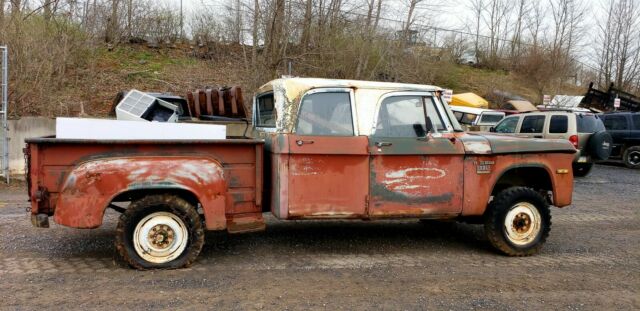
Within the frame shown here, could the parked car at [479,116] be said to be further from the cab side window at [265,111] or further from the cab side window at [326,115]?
the cab side window at [326,115]

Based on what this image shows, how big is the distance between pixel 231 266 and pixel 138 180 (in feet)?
4.21

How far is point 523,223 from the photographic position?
19.7ft

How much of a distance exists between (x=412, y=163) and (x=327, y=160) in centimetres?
94

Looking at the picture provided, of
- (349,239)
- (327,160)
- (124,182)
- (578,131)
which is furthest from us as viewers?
(578,131)

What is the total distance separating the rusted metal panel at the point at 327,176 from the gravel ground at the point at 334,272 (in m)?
0.61

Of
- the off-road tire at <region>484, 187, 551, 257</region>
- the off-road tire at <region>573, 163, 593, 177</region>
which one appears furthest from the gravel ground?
the off-road tire at <region>573, 163, 593, 177</region>

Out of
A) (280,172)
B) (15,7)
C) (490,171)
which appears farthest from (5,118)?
(490,171)

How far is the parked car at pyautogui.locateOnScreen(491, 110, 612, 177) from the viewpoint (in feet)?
42.8

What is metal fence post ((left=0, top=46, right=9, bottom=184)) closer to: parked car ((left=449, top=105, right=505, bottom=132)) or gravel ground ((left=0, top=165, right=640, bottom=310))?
gravel ground ((left=0, top=165, right=640, bottom=310))

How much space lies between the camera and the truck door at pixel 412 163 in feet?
18.0

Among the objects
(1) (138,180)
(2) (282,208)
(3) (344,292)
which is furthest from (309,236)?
(1) (138,180)

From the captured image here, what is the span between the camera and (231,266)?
534 cm

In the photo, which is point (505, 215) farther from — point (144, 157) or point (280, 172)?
A: point (144, 157)

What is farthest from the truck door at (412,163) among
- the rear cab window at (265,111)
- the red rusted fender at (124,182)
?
the red rusted fender at (124,182)
